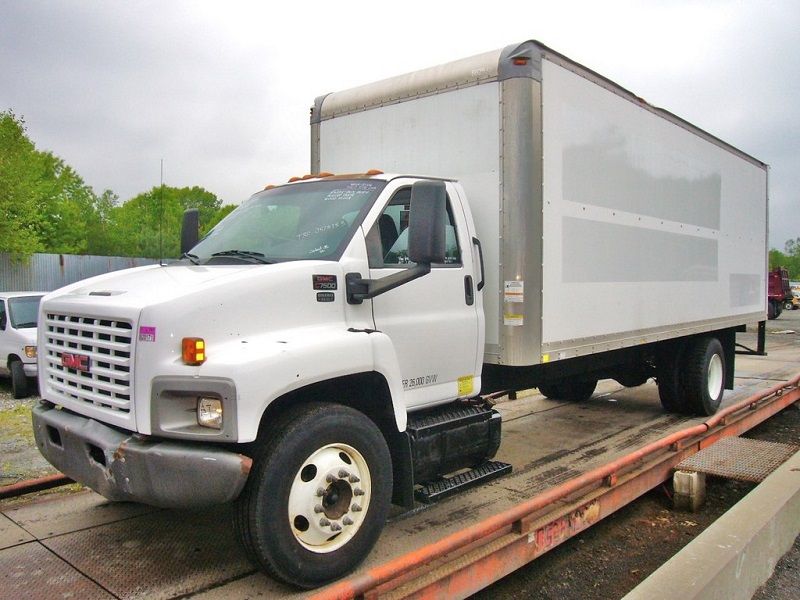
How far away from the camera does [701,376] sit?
25.4 feet

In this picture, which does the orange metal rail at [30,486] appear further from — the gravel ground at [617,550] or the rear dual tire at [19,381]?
the rear dual tire at [19,381]

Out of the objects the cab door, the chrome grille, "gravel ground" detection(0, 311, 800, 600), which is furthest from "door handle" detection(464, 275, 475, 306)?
the chrome grille

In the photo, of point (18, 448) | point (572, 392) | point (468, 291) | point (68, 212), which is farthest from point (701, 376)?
point (68, 212)

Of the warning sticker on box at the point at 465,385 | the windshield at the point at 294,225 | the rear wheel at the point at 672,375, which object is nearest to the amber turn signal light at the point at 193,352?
the windshield at the point at 294,225

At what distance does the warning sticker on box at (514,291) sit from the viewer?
15.1 feet

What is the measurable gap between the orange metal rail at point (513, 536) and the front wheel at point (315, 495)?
0.91ft

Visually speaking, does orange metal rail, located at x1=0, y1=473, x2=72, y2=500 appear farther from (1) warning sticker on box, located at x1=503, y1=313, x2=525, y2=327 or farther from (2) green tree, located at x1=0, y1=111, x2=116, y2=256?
(2) green tree, located at x1=0, y1=111, x2=116, y2=256

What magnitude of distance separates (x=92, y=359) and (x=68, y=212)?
127ft

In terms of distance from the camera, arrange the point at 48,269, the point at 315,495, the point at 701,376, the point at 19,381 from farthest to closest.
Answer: the point at 48,269, the point at 19,381, the point at 701,376, the point at 315,495

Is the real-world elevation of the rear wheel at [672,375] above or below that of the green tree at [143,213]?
below

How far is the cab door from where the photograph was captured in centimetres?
402

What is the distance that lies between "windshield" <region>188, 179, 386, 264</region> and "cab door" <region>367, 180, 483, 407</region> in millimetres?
190

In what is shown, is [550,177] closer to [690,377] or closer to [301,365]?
[301,365]

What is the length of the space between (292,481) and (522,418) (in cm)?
519
